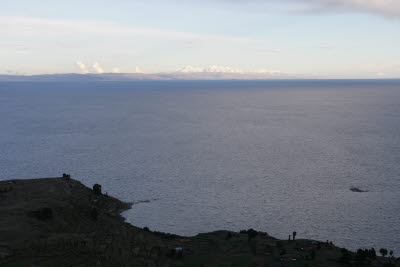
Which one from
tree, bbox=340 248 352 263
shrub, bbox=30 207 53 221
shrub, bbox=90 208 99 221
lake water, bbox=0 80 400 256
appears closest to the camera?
tree, bbox=340 248 352 263

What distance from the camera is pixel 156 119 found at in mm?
193750

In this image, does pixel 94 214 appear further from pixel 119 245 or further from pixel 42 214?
pixel 119 245

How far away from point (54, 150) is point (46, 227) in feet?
225

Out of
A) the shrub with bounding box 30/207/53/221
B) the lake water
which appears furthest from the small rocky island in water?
the lake water

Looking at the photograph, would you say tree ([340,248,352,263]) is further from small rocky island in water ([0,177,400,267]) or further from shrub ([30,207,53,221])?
shrub ([30,207,53,221])

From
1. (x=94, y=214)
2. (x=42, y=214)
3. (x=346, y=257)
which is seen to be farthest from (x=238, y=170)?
(x=42, y=214)

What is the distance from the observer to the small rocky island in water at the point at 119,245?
156 feet

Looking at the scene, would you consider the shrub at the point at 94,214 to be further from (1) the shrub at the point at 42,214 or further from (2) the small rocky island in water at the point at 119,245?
(1) the shrub at the point at 42,214

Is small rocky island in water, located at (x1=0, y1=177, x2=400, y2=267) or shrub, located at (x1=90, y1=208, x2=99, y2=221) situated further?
shrub, located at (x1=90, y1=208, x2=99, y2=221)

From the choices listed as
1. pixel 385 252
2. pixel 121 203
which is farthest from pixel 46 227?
pixel 385 252

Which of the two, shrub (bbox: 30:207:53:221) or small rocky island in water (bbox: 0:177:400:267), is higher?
shrub (bbox: 30:207:53:221)

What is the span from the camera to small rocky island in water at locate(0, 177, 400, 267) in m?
47.6

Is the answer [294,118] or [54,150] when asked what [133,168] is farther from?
[294,118]

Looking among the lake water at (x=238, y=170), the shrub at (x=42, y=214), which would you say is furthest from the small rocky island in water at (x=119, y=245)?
the lake water at (x=238, y=170)
